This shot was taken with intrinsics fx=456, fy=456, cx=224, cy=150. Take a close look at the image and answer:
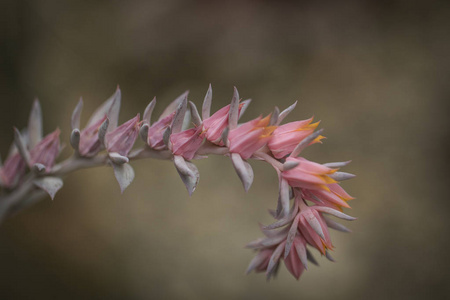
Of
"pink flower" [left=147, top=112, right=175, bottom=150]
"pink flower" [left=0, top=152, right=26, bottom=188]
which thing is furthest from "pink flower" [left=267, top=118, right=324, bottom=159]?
"pink flower" [left=0, top=152, right=26, bottom=188]

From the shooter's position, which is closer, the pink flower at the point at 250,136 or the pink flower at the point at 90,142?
the pink flower at the point at 250,136

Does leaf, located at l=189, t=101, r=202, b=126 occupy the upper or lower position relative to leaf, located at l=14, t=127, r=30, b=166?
upper

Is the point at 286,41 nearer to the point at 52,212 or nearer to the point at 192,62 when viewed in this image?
the point at 192,62

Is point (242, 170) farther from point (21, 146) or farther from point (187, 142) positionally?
point (21, 146)

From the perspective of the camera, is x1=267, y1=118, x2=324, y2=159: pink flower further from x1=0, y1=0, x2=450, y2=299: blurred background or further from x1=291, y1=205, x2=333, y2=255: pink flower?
x1=0, y1=0, x2=450, y2=299: blurred background

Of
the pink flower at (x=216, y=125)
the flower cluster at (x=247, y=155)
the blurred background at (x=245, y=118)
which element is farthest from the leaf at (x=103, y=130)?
the blurred background at (x=245, y=118)

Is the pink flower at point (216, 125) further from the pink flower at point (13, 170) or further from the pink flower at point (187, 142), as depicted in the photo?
the pink flower at point (13, 170)

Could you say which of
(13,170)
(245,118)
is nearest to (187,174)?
(13,170)

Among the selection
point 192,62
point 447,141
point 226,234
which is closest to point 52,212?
point 226,234
